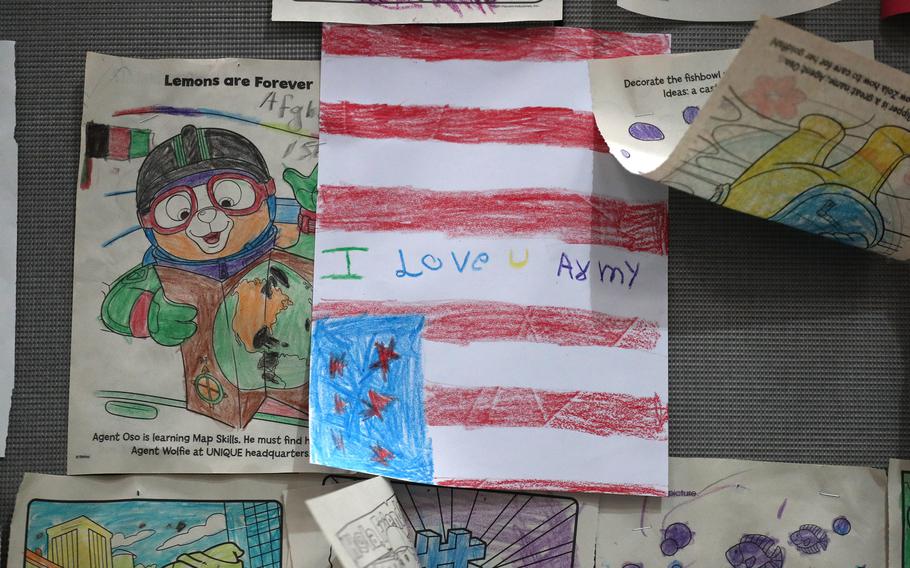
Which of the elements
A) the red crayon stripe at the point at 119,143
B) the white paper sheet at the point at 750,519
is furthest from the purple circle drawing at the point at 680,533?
the red crayon stripe at the point at 119,143

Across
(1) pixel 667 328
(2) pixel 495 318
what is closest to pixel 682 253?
(1) pixel 667 328

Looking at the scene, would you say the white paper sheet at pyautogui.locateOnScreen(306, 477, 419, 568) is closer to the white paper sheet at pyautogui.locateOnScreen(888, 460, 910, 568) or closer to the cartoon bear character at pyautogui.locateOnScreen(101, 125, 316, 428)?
the cartoon bear character at pyautogui.locateOnScreen(101, 125, 316, 428)

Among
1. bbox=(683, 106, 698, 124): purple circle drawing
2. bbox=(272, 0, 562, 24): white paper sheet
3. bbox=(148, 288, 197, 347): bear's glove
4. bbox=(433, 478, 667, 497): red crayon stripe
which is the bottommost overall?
bbox=(433, 478, 667, 497): red crayon stripe

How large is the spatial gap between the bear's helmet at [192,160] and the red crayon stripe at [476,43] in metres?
0.11

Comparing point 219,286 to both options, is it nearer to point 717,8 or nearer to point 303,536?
point 303,536

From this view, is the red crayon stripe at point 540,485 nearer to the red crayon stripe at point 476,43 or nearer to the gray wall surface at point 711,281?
the gray wall surface at point 711,281

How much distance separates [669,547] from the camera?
0.60 meters

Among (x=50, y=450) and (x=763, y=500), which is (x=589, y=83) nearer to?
(x=763, y=500)

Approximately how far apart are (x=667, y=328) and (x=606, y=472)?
0.13 meters

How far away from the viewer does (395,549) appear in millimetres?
557

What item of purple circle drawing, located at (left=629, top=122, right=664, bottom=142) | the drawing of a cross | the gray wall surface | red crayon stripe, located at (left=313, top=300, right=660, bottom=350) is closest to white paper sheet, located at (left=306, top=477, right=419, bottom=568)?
the drawing of a cross

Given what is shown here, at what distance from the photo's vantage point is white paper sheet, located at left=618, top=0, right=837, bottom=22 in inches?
23.9

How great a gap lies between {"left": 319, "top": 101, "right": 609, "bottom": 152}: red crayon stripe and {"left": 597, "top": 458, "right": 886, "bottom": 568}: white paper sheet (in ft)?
0.91

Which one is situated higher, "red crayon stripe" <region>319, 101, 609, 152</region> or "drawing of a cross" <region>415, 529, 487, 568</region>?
"red crayon stripe" <region>319, 101, 609, 152</region>
